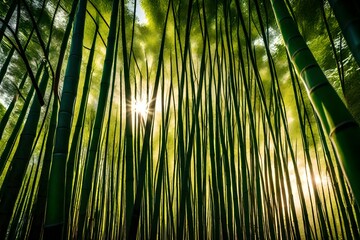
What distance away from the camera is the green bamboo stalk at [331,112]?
0.20 metres

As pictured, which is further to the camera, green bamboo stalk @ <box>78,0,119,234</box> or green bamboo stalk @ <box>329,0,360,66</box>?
green bamboo stalk @ <box>78,0,119,234</box>

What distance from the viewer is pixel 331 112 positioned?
0.22 metres

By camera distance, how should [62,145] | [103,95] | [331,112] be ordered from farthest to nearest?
1. [103,95]
2. [62,145]
3. [331,112]

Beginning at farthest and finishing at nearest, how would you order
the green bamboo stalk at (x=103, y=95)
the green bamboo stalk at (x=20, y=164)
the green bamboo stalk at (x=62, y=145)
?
the green bamboo stalk at (x=20, y=164), the green bamboo stalk at (x=103, y=95), the green bamboo stalk at (x=62, y=145)

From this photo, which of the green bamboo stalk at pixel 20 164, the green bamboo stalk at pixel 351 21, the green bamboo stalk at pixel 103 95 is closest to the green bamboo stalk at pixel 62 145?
the green bamboo stalk at pixel 103 95

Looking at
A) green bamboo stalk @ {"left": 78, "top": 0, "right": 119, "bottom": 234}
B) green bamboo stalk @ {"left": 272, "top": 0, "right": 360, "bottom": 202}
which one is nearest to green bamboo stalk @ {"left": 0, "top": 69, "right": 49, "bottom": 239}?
green bamboo stalk @ {"left": 78, "top": 0, "right": 119, "bottom": 234}

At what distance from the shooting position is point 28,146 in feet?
2.08

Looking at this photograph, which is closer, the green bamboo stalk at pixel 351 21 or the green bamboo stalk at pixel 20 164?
the green bamboo stalk at pixel 351 21

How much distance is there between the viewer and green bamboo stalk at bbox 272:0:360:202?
0.64 feet

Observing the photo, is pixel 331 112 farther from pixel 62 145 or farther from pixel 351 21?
pixel 62 145

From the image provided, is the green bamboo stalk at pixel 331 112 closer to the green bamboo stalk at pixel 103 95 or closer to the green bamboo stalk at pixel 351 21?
the green bamboo stalk at pixel 351 21

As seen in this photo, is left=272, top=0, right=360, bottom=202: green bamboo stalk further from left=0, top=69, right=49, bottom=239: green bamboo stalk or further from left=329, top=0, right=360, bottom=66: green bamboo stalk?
left=0, top=69, right=49, bottom=239: green bamboo stalk

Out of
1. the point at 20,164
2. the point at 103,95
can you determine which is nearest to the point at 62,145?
the point at 103,95

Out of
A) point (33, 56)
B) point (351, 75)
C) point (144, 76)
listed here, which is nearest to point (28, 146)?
point (144, 76)
